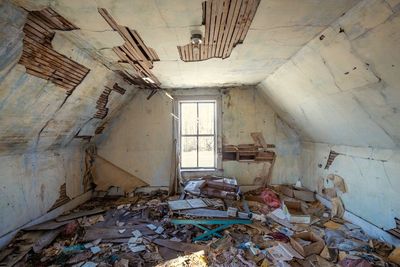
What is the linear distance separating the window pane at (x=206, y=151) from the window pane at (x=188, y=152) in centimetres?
13

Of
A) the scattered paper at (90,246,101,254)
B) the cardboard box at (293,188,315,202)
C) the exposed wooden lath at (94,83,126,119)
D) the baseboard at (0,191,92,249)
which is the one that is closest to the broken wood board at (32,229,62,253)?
the baseboard at (0,191,92,249)

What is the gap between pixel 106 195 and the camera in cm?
483

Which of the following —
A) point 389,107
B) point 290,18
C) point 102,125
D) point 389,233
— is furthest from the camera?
point 102,125

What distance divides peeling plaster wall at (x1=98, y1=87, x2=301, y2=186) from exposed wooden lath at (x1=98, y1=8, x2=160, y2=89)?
1.17 metres

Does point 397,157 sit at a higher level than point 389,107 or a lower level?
lower

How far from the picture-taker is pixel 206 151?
5039 mm

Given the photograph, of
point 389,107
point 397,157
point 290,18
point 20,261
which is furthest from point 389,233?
point 20,261

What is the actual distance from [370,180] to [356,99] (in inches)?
48.0

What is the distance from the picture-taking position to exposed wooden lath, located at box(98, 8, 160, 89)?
206 cm

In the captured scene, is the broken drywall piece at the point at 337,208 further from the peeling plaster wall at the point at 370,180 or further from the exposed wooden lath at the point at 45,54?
the exposed wooden lath at the point at 45,54

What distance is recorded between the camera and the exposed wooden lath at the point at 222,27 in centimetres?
174

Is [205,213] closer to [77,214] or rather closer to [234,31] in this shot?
[77,214]

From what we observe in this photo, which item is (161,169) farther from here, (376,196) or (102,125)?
(376,196)

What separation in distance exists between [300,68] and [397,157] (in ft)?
4.79
